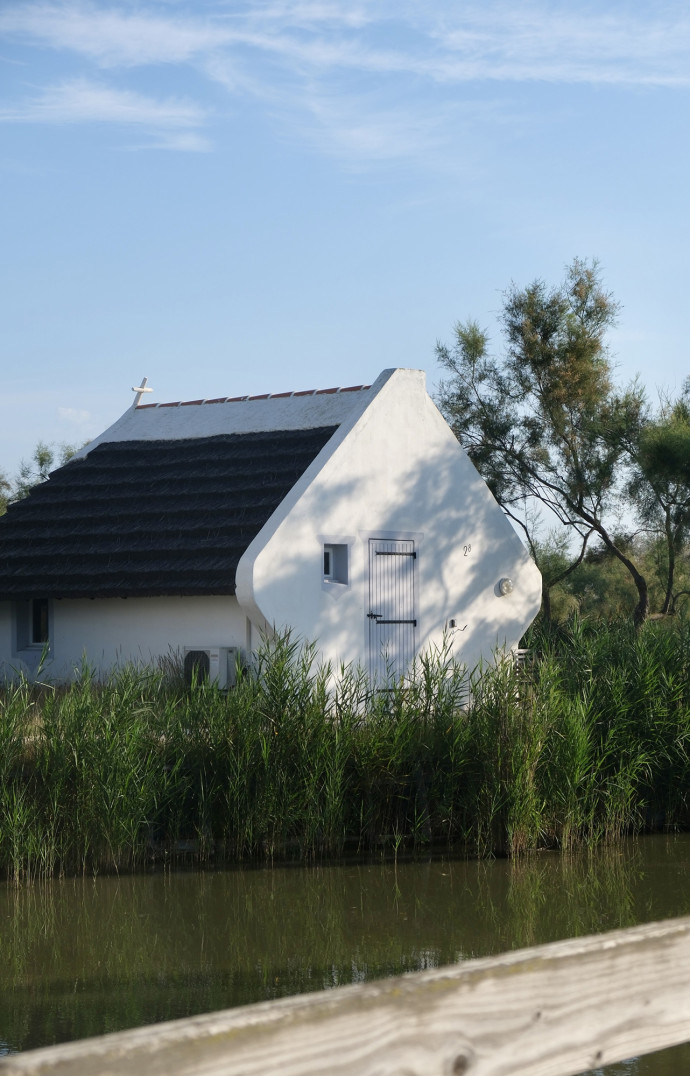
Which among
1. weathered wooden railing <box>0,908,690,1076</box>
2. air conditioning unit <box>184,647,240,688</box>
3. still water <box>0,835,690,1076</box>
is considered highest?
air conditioning unit <box>184,647,240,688</box>

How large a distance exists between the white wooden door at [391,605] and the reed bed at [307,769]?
5.74 metres

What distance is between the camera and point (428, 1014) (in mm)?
2002

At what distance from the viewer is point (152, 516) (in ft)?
67.5

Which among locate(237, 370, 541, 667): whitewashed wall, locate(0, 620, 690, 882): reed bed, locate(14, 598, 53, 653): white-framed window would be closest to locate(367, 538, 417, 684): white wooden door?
locate(237, 370, 541, 667): whitewashed wall

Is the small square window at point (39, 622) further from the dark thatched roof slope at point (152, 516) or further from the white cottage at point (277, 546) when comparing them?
the dark thatched roof slope at point (152, 516)

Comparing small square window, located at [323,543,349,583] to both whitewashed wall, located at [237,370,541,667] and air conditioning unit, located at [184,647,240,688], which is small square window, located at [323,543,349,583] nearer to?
whitewashed wall, located at [237,370,541,667]

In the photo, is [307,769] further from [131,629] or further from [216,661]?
[131,629]

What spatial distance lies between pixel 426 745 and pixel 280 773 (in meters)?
1.66

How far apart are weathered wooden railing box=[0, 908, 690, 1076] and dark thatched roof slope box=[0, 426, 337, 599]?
52.4 ft

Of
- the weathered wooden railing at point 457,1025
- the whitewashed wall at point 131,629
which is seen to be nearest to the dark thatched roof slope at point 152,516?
the whitewashed wall at point 131,629

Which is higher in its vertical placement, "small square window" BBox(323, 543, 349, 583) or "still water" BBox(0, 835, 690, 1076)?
"small square window" BBox(323, 543, 349, 583)

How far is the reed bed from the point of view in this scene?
38.0ft

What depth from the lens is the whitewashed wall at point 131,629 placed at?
61.6ft

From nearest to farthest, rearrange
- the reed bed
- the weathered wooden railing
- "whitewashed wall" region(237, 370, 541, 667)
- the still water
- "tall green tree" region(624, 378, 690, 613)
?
the weathered wooden railing → the still water → the reed bed → "whitewashed wall" region(237, 370, 541, 667) → "tall green tree" region(624, 378, 690, 613)
